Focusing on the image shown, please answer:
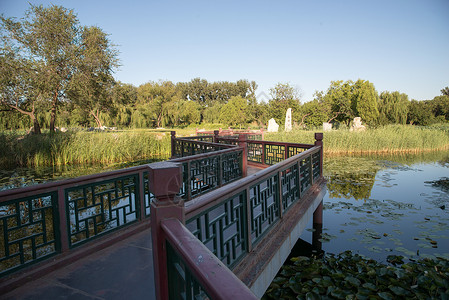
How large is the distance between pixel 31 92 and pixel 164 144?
8.81 m

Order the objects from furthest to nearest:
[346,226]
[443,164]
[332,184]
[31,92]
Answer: [31,92]
[443,164]
[332,184]
[346,226]

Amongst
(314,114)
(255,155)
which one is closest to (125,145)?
(255,155)

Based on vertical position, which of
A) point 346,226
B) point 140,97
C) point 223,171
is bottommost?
point 346,226

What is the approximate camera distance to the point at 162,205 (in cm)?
152

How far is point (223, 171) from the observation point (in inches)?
264

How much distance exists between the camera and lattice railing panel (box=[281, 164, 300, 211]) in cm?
418

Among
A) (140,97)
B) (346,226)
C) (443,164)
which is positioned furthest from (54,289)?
(140,97)

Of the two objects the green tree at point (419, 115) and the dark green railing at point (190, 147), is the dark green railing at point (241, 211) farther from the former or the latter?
the green tree at point (419, 115)

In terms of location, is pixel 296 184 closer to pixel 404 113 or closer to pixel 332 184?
pixel 332 184

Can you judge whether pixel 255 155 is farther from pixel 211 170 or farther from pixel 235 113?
pixel 235 113

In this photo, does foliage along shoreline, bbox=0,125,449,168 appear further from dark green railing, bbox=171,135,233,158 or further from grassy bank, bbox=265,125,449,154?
dark green railing, bbox=171,135,233,158

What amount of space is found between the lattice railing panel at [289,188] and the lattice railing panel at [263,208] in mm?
305

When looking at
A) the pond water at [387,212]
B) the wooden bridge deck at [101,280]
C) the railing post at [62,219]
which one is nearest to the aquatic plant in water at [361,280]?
the pond water at [387,212]

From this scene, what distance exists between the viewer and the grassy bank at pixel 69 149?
12992 mm
